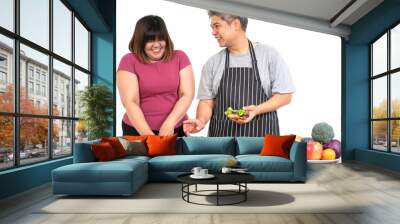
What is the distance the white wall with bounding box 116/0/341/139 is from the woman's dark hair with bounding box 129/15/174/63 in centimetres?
12

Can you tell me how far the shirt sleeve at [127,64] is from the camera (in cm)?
820

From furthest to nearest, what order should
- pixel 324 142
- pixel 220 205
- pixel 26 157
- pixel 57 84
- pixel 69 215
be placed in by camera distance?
pixel 324 142 < pixel 57 84 < pixel 26 157 < pixel 220 205 < pixel 69 215

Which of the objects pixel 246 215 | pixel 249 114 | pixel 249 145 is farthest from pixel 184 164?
pixel 249 114

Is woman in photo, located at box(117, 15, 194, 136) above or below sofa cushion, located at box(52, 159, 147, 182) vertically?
above

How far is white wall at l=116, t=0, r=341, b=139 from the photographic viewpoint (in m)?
8.33

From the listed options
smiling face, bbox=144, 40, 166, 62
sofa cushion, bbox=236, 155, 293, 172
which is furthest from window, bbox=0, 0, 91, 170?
sofa cushion, bbox=236, 155, 293, 172

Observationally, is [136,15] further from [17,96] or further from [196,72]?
[17,96]

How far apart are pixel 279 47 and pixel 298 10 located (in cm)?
82

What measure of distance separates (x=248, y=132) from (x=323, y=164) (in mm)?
1834

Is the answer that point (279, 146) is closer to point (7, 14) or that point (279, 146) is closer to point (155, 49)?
point (155, 49)

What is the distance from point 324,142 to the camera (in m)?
8.82

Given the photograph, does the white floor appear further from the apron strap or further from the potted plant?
the apron strap

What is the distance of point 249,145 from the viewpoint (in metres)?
6.73

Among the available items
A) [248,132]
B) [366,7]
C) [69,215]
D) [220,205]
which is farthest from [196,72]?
[69,215]
